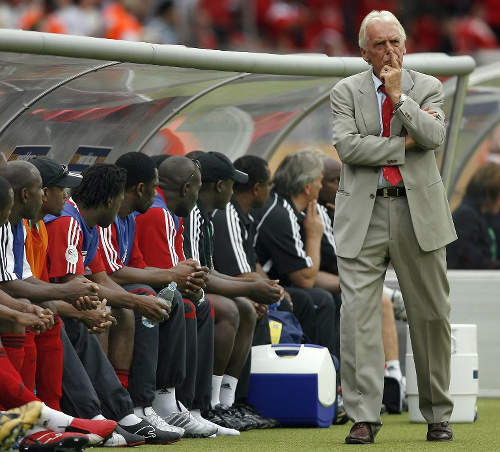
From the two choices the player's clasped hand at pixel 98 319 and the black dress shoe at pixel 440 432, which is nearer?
the player's clasped hand at pixel 98 319

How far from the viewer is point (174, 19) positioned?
761 inches

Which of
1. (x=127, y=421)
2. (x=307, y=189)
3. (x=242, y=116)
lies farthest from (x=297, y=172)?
(x=127, y=421)

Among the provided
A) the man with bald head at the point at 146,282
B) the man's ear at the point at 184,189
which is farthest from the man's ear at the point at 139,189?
the man's ear at the point at 184,189

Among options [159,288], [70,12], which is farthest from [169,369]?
[70,12]

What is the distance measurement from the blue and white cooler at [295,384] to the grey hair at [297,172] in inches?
56.1

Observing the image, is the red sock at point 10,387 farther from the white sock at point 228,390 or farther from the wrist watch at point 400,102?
the white sock at point 228,390

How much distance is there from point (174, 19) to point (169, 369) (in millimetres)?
12770

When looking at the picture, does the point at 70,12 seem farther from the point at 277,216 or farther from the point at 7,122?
the point at 7,122

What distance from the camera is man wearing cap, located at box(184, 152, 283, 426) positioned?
25.1ft

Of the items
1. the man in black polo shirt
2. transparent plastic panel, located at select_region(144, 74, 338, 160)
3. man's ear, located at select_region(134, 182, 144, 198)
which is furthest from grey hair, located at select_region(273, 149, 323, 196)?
man's ear, located at select_region(134, 182, 144, 198)

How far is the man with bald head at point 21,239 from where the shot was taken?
235 inches

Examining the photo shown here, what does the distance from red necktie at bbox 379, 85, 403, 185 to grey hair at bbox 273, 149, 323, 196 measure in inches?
93.5

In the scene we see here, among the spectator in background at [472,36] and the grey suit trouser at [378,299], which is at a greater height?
the spectator in background at [472,36]

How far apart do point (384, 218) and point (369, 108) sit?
0.53 m
